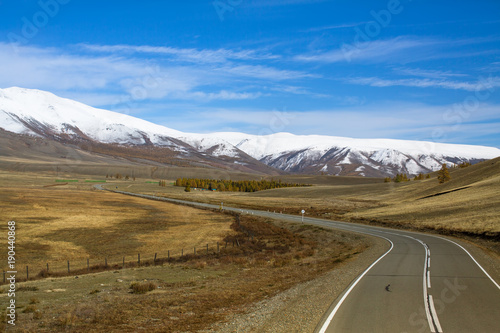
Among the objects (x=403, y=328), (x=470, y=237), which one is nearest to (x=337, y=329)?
(x=403, y=328)

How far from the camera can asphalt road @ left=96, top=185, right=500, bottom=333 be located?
1260 centimetres

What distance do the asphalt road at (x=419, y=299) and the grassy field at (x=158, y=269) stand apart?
13.5ft

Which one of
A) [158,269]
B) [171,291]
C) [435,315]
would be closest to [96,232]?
[158,269]

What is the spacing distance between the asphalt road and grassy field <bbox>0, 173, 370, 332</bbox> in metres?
4.13

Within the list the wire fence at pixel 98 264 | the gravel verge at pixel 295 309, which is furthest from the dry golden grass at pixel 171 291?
the wire fence at pixel 98 264

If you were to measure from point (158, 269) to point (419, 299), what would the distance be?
1930 centimetres

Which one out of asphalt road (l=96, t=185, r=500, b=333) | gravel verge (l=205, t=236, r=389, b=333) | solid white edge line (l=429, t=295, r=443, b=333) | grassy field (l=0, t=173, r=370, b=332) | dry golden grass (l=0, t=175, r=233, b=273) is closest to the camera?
solid white edge line (l=429, t=295, r=443, b=333)

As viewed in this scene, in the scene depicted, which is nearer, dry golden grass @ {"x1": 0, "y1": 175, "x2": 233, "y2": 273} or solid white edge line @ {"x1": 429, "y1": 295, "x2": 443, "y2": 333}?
solid white edge line @ {"x1": 429, "y1": 295, "x2": 443, "y2": 333}

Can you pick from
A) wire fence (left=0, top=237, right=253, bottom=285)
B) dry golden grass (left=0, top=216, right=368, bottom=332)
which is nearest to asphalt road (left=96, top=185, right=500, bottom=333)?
dry golden grass (left=0, top=216, right=368, bottom=332)

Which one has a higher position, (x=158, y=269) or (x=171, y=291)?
(x=171, y=291)

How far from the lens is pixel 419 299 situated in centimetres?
1557

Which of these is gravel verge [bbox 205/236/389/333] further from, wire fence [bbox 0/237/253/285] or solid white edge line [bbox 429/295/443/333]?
wire fence [bbox 0/237/253/285]

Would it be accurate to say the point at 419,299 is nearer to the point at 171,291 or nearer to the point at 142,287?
the point at 171,291

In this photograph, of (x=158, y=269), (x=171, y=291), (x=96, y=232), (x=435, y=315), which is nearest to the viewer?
(x=435, y=315)
